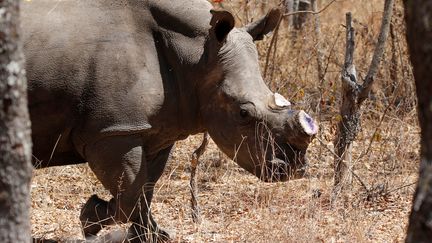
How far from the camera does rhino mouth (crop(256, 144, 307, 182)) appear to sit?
6168 mm

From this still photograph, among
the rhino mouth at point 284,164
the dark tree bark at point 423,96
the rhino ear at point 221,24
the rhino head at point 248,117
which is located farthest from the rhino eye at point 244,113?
the dark tree bark at point 423,96

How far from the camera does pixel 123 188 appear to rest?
6160 mm

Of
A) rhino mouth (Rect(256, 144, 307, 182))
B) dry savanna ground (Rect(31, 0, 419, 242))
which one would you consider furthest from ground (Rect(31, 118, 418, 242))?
rhino mouth (Rect(256, 144, 307, 182))

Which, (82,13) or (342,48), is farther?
(342,48)

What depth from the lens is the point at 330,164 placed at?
874 centimetres

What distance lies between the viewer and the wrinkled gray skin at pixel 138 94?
5.96m

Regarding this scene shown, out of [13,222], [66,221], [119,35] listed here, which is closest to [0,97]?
[13,222]

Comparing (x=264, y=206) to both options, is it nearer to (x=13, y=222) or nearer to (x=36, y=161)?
(x=36, y=161)

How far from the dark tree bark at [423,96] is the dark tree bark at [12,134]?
52.7 inches

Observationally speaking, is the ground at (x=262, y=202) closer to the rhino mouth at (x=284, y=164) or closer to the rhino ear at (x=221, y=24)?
the rhino mouth at (x=284, y=164)

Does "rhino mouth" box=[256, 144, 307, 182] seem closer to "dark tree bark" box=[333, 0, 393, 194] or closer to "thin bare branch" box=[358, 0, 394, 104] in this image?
"dark tree bark" box=[333, 0, 393, 194]

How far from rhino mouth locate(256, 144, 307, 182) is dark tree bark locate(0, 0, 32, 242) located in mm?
2801

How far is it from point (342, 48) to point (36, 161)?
16.5 ft

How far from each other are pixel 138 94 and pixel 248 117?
712 millimetres
